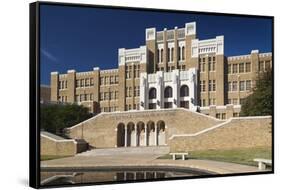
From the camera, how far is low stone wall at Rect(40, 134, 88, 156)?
9.12 metres

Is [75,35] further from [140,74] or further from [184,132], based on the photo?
[184,132]

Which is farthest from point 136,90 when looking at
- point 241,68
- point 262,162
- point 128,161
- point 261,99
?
point 262,162

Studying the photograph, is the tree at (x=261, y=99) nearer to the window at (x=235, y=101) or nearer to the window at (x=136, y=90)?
the window at (x=235, y=101)

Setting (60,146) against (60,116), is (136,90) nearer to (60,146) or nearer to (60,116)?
(60,116)

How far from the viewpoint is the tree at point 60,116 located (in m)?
9.11

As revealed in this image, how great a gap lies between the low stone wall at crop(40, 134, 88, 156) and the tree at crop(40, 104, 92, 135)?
126mm

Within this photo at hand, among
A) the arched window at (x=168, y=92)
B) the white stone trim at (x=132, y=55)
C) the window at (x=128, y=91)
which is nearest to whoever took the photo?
the white stone trim at (x=132, y=55)

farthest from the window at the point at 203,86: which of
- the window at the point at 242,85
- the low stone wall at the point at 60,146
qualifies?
the low stone wall at the point at 60,146

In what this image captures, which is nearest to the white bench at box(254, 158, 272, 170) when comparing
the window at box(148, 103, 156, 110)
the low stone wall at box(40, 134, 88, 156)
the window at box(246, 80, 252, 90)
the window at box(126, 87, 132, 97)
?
the window at box(246, 80, 252, 90)

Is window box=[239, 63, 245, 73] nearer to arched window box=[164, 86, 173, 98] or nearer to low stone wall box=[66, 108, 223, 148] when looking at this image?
low stone wall box=[66, 108, 223, 148]

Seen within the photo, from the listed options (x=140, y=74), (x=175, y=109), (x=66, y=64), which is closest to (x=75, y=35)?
(x=66, y=64)

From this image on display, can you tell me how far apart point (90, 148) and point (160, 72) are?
1.61m

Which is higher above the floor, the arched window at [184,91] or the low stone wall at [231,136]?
the arched window at [184,91]

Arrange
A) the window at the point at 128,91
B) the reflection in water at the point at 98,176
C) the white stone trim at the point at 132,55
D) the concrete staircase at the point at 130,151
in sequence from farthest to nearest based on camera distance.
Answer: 1. the window at the point at 128,91
2. the white stone trim at the point at 132,55
3. the concrete staircase at the point at 130,151
4. the reflection in water at the point at 98,176
